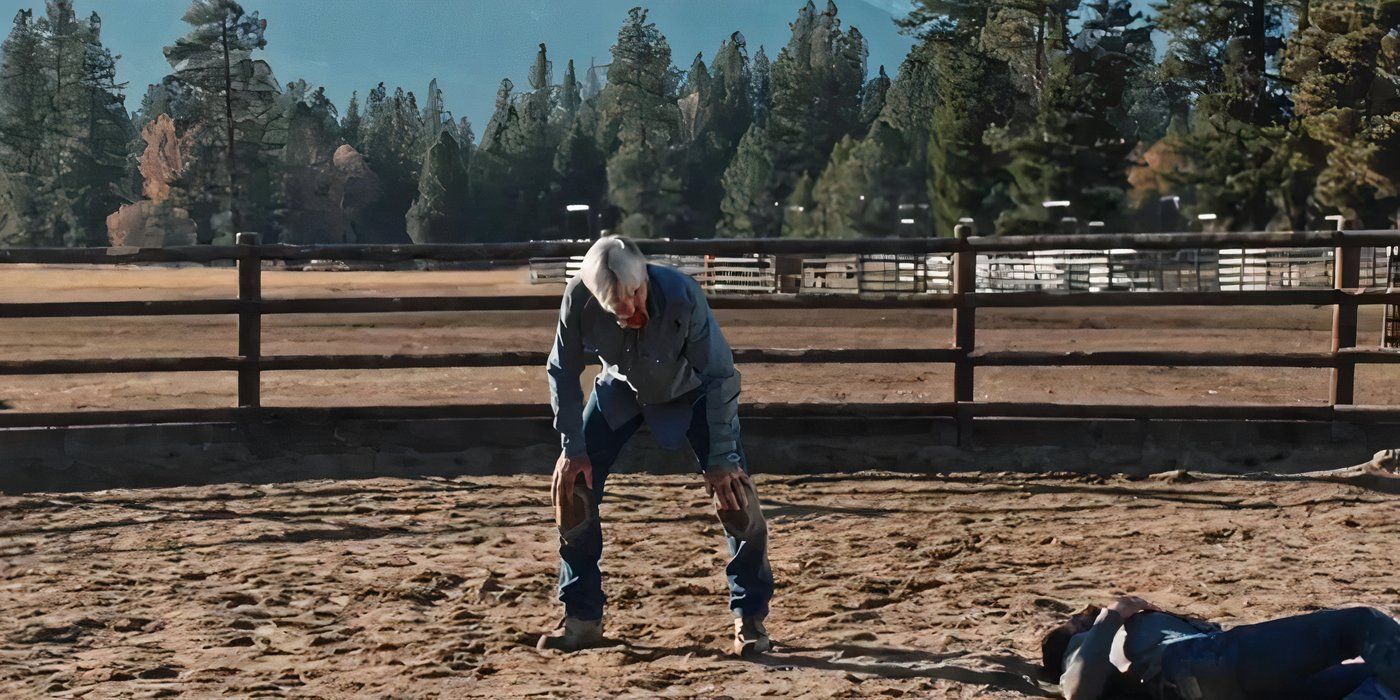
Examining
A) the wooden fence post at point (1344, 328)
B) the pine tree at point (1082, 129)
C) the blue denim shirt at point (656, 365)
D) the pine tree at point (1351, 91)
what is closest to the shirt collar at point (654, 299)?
the blue denim shirt at point (656, 365)

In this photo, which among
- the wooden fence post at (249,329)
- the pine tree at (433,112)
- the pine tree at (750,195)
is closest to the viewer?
the wooden fence post at (249,329)

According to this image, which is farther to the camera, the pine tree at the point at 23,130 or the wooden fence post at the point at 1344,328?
the pine tree at the point at 23,130

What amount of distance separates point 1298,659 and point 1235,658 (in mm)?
133

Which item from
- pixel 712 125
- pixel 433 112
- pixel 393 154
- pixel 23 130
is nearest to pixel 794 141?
pixel 712 125

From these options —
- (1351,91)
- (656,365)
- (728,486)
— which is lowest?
(728,486)

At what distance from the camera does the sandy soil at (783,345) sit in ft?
38.7

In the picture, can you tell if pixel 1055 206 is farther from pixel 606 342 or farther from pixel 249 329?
pixel 606 342

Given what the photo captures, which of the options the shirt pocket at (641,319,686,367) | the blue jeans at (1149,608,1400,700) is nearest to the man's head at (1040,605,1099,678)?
the blue jeans at (1149,608,1400,700)

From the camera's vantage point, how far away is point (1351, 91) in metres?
40.2

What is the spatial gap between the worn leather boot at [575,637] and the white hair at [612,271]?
117 centimetres

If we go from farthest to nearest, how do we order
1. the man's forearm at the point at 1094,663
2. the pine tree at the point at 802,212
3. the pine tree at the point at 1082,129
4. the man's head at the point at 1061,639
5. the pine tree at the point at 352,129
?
the pine tree at the point at 352,129
the pine tree at the point at 802,212
the pine tree at the point at 1082,129
the man's head at the point at 1061,639
the man's forearm at the point at 1094,663

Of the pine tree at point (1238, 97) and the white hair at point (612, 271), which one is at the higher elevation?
the pine tree at point (1238, 97)

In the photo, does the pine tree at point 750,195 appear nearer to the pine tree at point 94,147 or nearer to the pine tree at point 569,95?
the pine tree at point 94,147

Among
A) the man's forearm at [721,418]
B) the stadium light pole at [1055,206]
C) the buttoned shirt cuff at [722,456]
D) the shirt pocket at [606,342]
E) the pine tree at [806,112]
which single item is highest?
the pine tree at [806,112]
